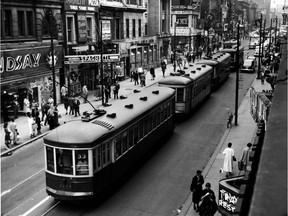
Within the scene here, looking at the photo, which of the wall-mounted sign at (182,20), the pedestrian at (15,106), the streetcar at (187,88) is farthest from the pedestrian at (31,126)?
the wall-mounted sign at (182,20)

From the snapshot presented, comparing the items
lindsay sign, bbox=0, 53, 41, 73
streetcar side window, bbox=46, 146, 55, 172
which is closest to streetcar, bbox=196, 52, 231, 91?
lindsay sign, bbox=0, 53, 41, 73

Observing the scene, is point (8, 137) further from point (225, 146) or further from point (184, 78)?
point (184, 78)

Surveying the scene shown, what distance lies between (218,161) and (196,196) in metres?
5.89

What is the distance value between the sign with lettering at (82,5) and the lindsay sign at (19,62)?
6838 mm

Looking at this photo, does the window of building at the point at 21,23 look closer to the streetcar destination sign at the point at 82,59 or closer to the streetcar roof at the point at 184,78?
the streetcar destination sign at the point at 82,59

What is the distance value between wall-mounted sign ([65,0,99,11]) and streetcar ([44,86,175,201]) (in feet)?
65.9

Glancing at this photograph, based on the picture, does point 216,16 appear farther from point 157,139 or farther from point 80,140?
point 80,140

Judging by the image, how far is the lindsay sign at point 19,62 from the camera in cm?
2647

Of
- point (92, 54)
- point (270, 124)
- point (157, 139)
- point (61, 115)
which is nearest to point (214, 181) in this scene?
point (157, 139)

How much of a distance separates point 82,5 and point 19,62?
11852 mm

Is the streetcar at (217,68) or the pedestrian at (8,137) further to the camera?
the streetcar at (217,68)

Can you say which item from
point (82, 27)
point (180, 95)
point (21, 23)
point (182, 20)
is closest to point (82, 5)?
point (82, 27)

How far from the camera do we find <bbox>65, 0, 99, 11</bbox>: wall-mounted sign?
35188mm

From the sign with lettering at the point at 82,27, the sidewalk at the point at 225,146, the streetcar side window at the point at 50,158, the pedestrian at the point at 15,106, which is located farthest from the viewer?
the sign with lettering at the point at 82,27
